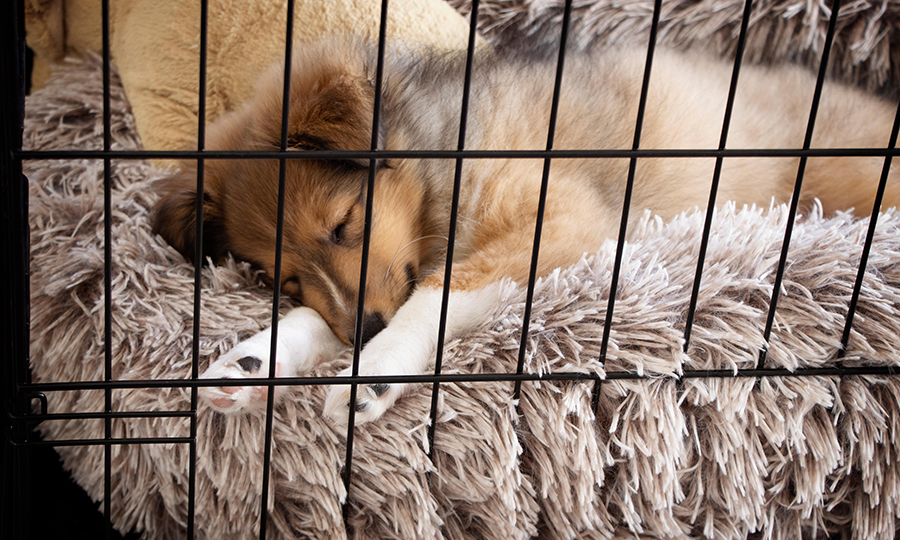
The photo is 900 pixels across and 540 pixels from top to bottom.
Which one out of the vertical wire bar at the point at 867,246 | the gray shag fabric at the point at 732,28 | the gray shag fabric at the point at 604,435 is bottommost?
the gray shag fabric at the point at 604,435

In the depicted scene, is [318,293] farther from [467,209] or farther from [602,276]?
[602,276]

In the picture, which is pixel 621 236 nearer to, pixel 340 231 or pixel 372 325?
pixel 372 325

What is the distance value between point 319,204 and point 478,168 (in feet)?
1.47

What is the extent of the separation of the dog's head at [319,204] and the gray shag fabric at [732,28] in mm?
846

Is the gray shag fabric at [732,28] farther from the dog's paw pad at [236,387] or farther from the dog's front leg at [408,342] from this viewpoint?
the dog's paw pad at [236,387]

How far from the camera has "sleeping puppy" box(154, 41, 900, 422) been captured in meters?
1.45

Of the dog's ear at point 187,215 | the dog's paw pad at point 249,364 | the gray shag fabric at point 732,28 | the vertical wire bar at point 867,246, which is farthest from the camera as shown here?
the gray shag fabric at point 732,28

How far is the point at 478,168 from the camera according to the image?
1791mm

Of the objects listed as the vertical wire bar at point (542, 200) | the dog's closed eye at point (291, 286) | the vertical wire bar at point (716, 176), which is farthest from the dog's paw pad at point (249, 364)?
the vertical wire bar at point (716, 176)

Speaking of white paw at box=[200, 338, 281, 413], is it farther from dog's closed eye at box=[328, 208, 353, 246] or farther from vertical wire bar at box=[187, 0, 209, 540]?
dog's closed eye at box=[328, 208, 353, 246]

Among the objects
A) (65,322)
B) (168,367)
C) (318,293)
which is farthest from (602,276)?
(65,322)

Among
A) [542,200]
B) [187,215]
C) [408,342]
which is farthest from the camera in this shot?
[187,215]

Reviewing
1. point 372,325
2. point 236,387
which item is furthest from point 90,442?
point 372,325

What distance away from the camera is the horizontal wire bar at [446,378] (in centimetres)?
103
